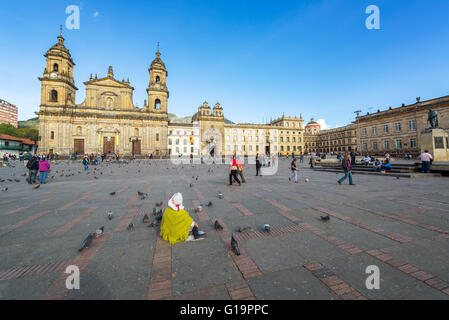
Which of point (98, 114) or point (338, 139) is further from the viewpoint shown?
point (338, 139)

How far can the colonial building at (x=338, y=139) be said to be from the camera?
67.4 metres

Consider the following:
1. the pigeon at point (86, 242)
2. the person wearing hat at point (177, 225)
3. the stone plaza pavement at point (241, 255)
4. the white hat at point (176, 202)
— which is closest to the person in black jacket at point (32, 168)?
the stone plaza pavement at point (241, 255)

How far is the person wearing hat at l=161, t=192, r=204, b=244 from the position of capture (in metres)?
3.08

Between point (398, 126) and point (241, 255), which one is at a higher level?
point (398, 126)

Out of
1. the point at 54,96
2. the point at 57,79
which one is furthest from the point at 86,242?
the point at 54,96

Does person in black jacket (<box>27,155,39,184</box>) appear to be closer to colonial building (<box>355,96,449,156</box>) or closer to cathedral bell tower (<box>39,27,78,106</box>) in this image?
cathedral bell tower (<box>39,27,78,106</box>)

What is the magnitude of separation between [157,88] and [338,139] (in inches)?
2748

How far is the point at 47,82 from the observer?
3812 centimetres

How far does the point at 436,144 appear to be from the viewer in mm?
13758

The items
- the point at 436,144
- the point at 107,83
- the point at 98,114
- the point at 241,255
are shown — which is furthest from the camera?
the point at 107,83

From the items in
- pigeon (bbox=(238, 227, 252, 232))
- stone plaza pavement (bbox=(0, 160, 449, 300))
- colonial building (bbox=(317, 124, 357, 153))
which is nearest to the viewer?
stone plaza pavement (bbox=(0, 160, 449, 300))

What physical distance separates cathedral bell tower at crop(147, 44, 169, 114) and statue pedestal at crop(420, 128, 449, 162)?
44833mm

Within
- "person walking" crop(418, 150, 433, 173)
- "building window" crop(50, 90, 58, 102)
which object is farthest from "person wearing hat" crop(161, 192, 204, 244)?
"building window" crop(50, 90, 58, 102)

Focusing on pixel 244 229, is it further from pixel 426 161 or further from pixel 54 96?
pixel 54 96
